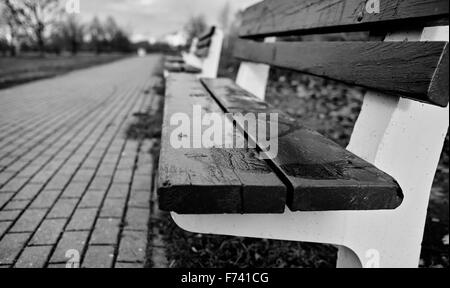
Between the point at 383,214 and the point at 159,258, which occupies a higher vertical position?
the point at 383,214

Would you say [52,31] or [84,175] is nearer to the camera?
[84,175]

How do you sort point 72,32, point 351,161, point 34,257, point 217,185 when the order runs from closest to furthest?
point 217,185, point 351,161, point 34,257, point 72,32

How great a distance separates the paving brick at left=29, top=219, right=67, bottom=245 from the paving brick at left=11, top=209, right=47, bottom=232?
0.14 ft

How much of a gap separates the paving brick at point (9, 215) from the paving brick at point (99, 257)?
0.54 meters

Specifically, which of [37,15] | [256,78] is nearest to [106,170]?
[256,78]

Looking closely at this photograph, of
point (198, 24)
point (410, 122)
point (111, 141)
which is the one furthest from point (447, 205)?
point (198, 24)

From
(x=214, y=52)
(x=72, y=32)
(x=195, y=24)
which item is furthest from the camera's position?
(x=72, y=32)

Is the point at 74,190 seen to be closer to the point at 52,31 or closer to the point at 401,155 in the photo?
the point at 401,155

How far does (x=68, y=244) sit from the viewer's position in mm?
1624

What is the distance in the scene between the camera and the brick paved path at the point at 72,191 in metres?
1.59

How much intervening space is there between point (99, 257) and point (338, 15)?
4.46ft

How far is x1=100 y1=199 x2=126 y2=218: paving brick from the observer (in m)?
1.92

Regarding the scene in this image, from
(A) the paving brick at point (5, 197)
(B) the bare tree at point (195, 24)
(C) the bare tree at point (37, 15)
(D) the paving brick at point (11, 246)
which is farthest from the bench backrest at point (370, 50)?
(C) the bare tree at point (37, 15)

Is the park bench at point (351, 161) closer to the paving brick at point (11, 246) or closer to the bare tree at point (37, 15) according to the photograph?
the paving brick at point (11, 246)
